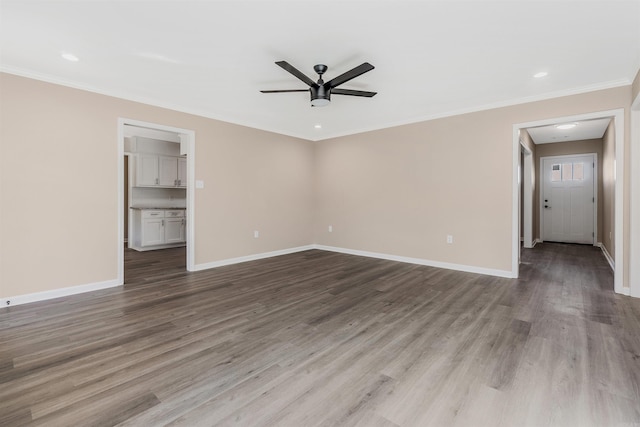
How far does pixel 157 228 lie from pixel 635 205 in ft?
25.1

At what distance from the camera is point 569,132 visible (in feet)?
19.4

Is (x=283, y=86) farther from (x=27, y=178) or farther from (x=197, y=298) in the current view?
(x=27, y=178)

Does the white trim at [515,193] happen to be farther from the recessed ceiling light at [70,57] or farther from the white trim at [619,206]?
the recessed ceiling light at [70,57]

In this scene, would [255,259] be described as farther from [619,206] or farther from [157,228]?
[619,206]

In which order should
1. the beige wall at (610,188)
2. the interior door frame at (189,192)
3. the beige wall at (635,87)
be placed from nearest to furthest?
the beige wall at (635,87)
the interior door frame at (189,192)
the beige wall at (610,188)

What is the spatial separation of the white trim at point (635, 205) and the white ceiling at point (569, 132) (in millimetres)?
1953

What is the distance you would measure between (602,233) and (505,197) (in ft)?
13.9

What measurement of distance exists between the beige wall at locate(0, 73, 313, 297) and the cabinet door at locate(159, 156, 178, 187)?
2.72 m

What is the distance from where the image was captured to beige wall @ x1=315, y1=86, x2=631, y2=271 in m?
4.00

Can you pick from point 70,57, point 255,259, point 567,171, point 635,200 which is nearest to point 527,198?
point 567,171

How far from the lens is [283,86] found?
346cm

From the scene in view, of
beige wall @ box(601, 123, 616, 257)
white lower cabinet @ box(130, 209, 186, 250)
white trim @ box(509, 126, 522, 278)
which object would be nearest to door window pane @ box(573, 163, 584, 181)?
beige wall @ box(601, 123, 616, 257)

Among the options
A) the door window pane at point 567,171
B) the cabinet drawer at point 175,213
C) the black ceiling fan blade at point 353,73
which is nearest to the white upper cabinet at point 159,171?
the cabinet drawer at point 175,213

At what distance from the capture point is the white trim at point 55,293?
3.02 m
